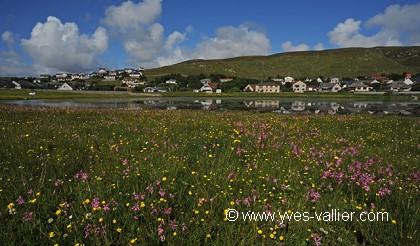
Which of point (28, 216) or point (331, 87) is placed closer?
point (28, 216)

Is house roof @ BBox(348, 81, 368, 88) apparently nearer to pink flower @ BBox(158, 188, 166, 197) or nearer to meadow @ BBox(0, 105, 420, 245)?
meadow @ BBox(0, 105, 420, 245)

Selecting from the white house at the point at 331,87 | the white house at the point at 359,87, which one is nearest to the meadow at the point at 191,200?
the white house at the point at 331,87

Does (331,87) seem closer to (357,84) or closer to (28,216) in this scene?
(357,84)

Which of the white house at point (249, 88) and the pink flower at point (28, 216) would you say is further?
the white house at point (249, 88)

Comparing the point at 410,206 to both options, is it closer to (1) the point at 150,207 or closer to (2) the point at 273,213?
(2) the point at 273,213

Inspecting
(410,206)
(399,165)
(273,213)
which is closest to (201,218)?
(273,213)

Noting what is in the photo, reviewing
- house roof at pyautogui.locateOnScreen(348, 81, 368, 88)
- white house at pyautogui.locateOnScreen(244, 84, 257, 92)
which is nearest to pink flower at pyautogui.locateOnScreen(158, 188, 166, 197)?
white house at pyautogui.locateOnScreen(244, 84, 257, 92)

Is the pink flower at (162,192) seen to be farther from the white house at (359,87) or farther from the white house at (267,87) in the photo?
the white house at (359,87)

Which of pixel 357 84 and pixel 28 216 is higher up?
pixel 357 84

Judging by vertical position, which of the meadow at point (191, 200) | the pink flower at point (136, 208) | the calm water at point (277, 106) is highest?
the pink flower at point (136, 208)

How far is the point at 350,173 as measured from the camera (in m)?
5.63

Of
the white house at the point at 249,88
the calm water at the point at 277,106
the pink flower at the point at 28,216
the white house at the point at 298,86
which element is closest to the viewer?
the pink flower at the point at 28,216

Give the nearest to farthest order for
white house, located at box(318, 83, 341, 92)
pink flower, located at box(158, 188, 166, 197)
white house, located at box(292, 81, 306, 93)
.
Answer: pink flower, located at box(158, 188, 166, 197), white house, located at box(318, 83, 341, 92), white house, located at box(292, 81, 306, 93)

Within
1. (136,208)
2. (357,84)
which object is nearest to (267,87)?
(357,84)
